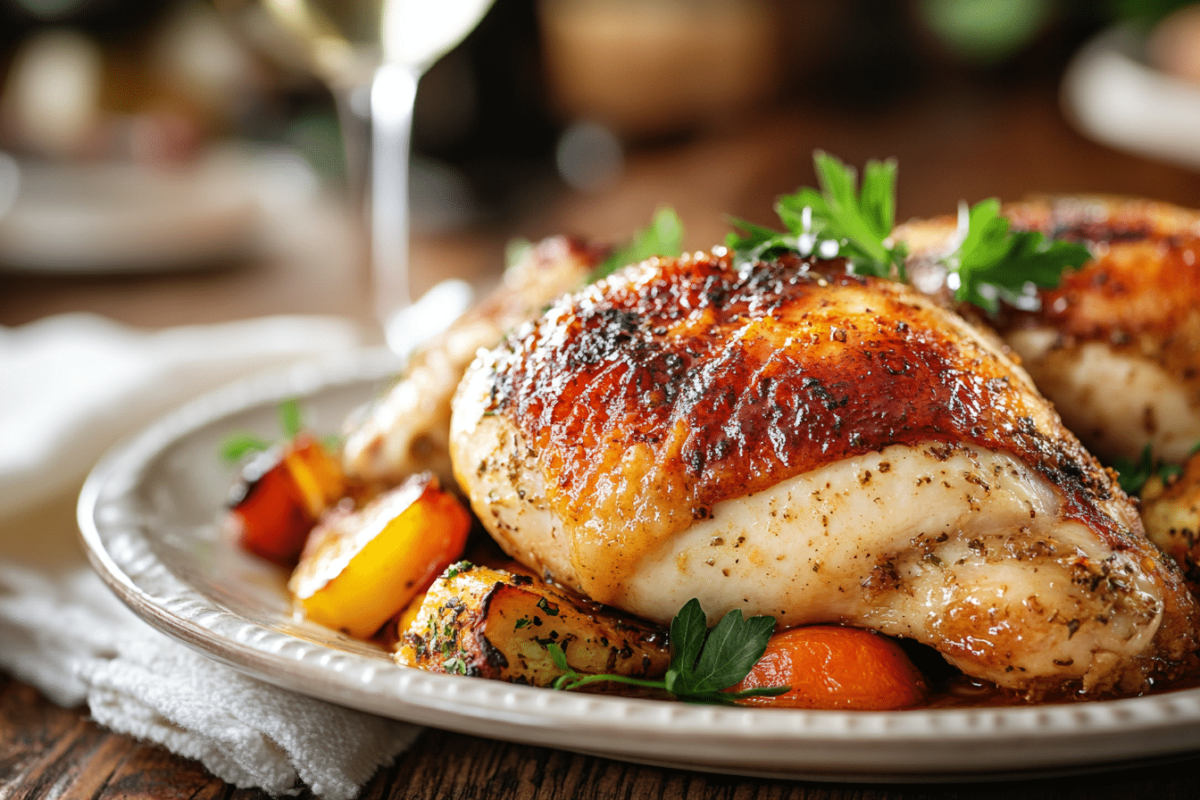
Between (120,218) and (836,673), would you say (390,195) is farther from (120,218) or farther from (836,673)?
(836,673)

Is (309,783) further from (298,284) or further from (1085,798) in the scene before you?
(298,284)

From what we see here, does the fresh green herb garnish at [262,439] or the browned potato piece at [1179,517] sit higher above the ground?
the browned potato piece at [1179,517]

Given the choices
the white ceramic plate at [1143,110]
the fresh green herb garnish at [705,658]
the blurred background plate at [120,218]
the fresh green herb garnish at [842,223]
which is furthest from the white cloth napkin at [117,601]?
the white ceramic plate at [1143,110]

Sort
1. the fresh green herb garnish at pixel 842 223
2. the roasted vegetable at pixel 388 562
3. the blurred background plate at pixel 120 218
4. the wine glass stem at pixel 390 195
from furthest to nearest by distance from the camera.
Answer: the blurred background plate at pixel 120 218 → the wine glass stem at pixel 390 195 → the fresh green herb garnish at pixel 842 223 → the roasted vegetable at pixel 388 562

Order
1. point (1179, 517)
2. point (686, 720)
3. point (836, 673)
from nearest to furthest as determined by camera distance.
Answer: point (686, 720)
point (836, 673)
point (1179, 517)

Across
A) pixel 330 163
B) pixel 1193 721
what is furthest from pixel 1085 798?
pixel 330 163

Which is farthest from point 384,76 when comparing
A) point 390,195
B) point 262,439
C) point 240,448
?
point 240,448

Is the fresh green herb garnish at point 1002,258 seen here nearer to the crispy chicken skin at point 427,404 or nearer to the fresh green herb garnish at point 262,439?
the crispy chicken skin at point 427,404
